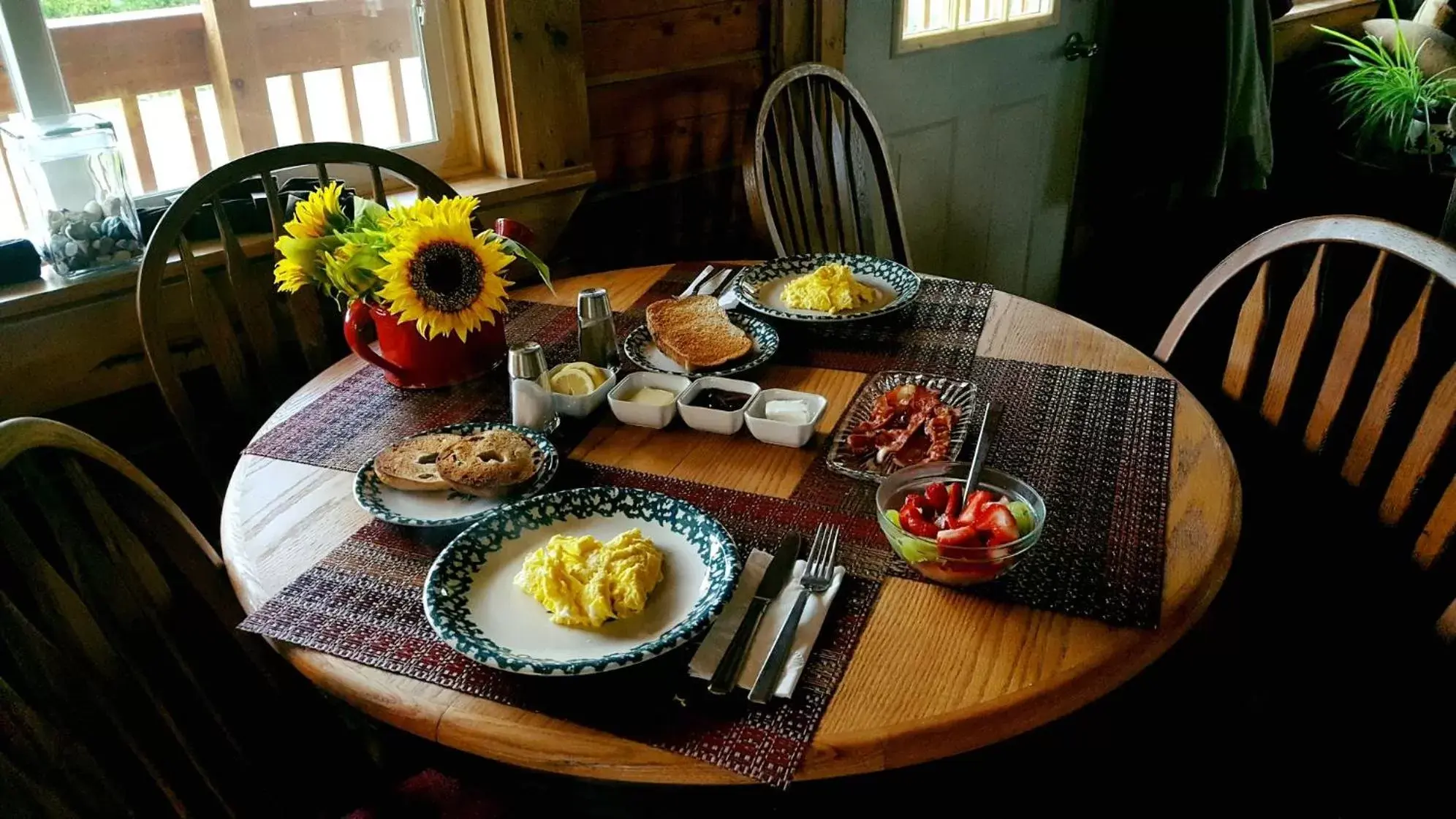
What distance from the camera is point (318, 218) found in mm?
1226

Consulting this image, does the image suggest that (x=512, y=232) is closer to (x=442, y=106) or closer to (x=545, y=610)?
(x=545, y=610)

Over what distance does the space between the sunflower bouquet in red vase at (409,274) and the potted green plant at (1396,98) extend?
2.90 metres

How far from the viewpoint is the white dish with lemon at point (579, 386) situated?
3.96 feet

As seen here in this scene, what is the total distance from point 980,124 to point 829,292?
170 centimetres

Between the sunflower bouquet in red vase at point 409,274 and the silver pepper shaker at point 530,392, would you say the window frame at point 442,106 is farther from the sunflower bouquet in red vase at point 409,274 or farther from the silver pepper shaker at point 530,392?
the silver pepper shaker at point 530,392

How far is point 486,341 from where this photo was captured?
1.32 meters

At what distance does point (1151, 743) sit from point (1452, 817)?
28cm

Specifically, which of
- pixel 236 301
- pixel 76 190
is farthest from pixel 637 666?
pixel 76 190

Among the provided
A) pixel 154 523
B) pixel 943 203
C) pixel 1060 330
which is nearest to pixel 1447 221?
pixel 943 203

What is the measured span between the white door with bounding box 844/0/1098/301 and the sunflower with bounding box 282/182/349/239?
1558 mm

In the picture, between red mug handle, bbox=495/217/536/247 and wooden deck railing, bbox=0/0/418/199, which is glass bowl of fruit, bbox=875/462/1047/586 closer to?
red mug handle, bbox=495/217/536/247

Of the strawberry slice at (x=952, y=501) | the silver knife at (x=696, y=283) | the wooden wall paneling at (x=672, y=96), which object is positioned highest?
the wooden wall paneling at (x=672, y=96)

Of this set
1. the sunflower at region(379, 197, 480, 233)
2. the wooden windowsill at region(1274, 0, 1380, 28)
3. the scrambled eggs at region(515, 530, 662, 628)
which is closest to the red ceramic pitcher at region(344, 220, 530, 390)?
the sunflower at region(379, 197, 480, 233)

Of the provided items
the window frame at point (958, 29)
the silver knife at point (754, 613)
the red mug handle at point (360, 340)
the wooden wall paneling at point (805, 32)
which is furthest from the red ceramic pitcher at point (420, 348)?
the window frame at point (958, 29)
